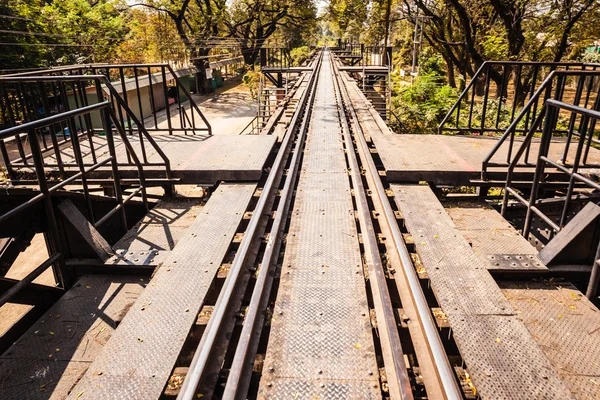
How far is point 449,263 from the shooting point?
3.69 m

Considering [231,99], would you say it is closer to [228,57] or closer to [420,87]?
[228,57]

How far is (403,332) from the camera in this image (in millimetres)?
2928

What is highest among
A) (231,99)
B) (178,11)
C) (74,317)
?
(178,11)

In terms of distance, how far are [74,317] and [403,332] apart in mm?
2563

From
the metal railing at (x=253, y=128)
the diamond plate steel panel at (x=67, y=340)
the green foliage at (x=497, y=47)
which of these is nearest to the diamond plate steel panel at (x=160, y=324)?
the diamond plate steel panel at (x=67, y=340)

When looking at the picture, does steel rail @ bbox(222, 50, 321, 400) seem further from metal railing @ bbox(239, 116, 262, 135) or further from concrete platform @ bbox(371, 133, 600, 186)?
metal railing @ bbox(239, 116, 262, 135)

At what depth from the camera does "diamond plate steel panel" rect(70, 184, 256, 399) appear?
2451mm

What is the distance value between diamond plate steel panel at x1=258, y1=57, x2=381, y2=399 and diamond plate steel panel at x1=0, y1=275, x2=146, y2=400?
130 cm

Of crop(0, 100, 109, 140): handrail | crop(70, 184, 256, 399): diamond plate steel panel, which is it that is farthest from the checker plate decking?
crop(0, 100, 109, 140): handrail

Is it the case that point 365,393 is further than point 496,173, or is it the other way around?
point 496,173

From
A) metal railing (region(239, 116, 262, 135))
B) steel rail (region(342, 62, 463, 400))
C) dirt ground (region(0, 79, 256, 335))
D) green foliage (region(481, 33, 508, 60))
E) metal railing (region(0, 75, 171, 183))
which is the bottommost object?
dirt ground (region(0, 79, 256, 335))

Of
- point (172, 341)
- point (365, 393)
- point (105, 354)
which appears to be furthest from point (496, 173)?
point (105, 354)

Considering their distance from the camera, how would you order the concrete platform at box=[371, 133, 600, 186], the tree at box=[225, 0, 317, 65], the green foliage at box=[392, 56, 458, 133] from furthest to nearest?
the tree at box=[225, 0, 317, 65] → the green foliage at box=[392, 56, 458, 133] → the concrete platform at box=[371, 133, 600, 186]

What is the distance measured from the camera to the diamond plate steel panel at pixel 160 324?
2.45 metres
